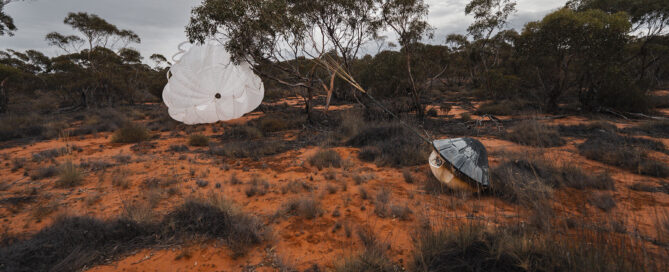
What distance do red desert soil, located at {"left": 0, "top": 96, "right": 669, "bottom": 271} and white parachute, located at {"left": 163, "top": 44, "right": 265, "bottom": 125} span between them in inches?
147

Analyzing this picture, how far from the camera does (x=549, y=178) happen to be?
477 centimetres

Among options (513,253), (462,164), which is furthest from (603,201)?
(513,253)

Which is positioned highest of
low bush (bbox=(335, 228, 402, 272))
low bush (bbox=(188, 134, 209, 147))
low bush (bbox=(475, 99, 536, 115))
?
low bush (bbox=(475, 99, 536, 115))

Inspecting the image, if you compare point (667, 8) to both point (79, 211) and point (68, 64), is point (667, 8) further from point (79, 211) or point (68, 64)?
point (68, 64)

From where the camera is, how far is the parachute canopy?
13.3ft

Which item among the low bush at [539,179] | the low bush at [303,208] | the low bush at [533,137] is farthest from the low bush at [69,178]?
the low bush at [533,137]

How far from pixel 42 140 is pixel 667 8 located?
107ft

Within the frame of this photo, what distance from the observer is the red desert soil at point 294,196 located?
2.90m

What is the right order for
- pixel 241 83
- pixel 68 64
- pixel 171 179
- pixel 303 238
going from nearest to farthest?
pixel 303 238, pixel 171 179, pixel 241 83, pixel 68 64

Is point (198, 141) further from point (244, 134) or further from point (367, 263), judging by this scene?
point (367, 263)

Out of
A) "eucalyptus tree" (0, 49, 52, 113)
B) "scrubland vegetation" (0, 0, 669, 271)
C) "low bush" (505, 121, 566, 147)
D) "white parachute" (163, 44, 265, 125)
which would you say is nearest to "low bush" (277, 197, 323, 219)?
"scrubland vegetation" (0, 0, 669, 271)

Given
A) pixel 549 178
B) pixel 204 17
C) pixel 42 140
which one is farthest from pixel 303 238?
pixel 42 140

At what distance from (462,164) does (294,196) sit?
121 inches

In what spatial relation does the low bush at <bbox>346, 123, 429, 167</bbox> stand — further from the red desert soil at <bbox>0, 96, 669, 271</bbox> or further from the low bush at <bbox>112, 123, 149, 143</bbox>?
the low bush at <bbox>112, 123, 149, 143</bbox>
